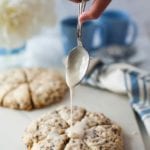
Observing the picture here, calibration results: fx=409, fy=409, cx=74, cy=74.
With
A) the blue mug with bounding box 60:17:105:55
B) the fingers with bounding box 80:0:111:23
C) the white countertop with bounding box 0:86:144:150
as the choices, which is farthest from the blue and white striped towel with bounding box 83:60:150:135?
the fingers with bounding box 80:0:111:23

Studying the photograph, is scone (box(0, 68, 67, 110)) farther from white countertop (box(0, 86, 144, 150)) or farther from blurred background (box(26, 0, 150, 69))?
blurred background (box(26, 0, 150, 69))

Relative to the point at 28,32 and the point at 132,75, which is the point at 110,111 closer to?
the point at 132,75

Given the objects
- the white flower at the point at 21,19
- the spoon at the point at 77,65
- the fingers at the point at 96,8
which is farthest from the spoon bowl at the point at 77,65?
the white flower at the point at 21,19

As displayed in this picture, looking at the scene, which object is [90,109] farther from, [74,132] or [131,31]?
[131,31]

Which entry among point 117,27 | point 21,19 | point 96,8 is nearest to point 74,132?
point 96,8

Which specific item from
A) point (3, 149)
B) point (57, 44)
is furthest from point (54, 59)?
point (3, 149)

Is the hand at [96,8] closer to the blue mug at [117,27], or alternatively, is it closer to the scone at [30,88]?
the scone at [30,88]
